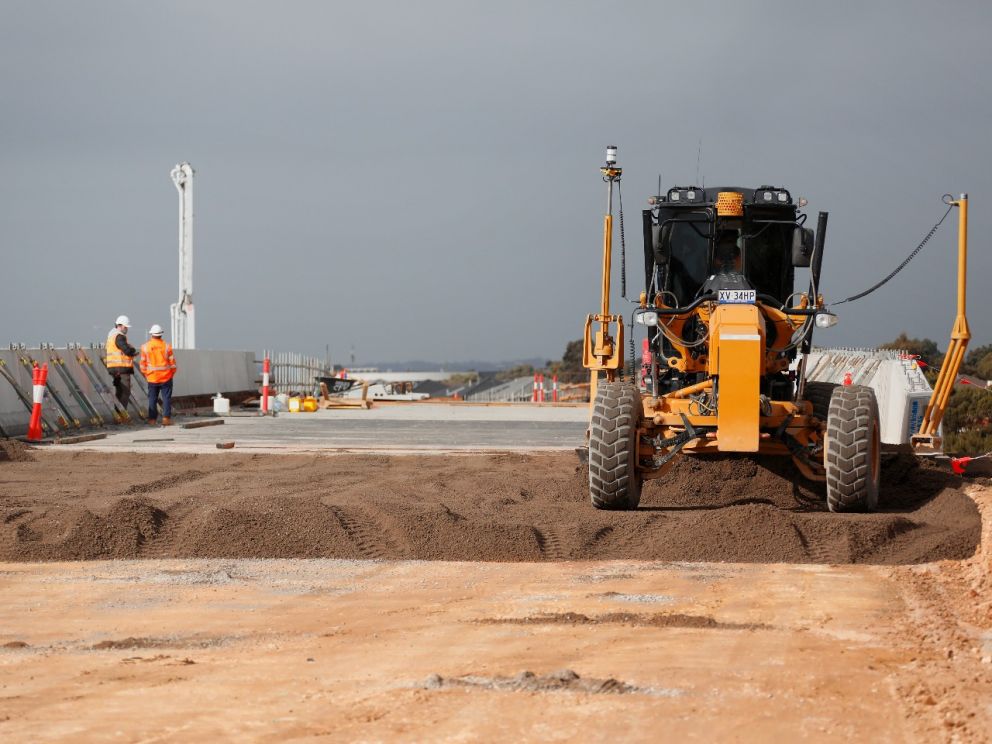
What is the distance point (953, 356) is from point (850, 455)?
3640mm

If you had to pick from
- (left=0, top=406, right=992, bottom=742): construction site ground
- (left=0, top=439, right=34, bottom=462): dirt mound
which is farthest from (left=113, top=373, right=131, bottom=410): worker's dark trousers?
(left=0, top=406, right=992, bottom=742): construction site ground

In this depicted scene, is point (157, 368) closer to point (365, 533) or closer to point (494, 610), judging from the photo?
point (365, 533)

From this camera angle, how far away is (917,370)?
59.4 ft

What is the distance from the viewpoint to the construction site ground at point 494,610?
17.5 ft

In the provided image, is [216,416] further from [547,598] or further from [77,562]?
[547,598]

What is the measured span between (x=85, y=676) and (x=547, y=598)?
308 cm

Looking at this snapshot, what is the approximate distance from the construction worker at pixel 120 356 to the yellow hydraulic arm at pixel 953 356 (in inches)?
648

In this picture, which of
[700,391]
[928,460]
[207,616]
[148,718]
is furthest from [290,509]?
[928,460]

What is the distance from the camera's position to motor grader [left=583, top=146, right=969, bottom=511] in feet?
37.7

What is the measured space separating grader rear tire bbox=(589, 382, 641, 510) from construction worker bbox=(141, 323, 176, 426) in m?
15.7

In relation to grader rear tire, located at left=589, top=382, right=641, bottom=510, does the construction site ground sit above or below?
below

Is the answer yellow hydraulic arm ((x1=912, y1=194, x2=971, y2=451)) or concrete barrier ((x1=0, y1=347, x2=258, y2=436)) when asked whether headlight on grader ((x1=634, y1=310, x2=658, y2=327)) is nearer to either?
yellow hydraulic arm ((x1=912, y1=194, x2=971, y2=451))

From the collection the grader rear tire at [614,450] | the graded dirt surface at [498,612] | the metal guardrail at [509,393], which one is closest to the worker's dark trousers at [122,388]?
the graded dirt surface at [498,612]

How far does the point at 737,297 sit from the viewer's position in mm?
12086
